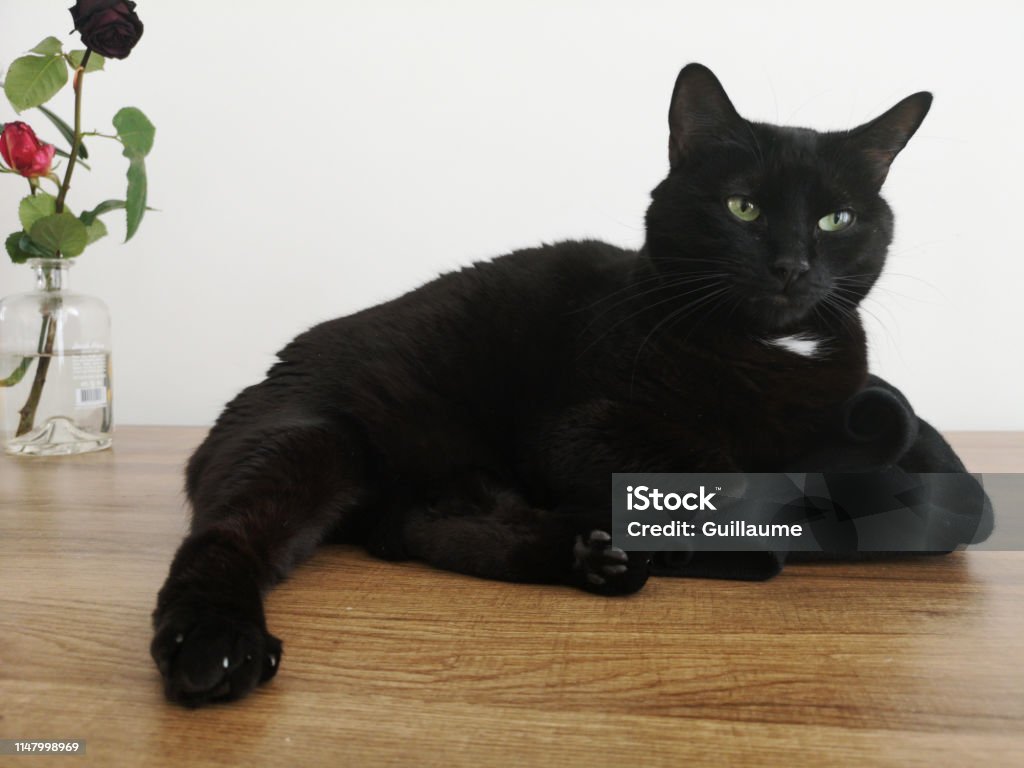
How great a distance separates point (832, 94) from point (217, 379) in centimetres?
138

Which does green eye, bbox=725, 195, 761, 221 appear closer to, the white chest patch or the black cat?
the black cat

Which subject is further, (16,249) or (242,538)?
(16,249)

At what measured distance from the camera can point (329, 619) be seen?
28.2 inches

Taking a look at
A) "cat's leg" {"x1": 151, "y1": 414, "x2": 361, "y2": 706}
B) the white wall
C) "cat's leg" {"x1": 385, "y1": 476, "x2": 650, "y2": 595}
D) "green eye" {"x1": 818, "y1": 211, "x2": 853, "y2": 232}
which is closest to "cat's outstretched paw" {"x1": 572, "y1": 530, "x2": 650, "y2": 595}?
"cat's leg" {"x1": 385, "y1": 476, "x2": 650, "y2": 595}

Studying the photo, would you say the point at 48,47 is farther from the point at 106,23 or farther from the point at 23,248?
the point at 23,248

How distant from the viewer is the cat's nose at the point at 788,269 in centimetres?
85

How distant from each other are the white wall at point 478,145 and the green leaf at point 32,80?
0.41m

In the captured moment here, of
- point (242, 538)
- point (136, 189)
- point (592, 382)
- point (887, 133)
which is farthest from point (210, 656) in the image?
point (136, 189)

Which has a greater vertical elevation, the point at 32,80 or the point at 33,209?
the point at 32,80

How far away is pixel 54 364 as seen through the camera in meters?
1.47

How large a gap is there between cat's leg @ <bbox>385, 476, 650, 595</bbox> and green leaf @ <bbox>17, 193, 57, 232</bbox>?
3.02 ft

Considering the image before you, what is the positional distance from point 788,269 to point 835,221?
0.38 ft

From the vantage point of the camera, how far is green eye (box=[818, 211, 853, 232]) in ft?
2.98

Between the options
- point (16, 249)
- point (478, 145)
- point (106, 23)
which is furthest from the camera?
point (478, 145)
